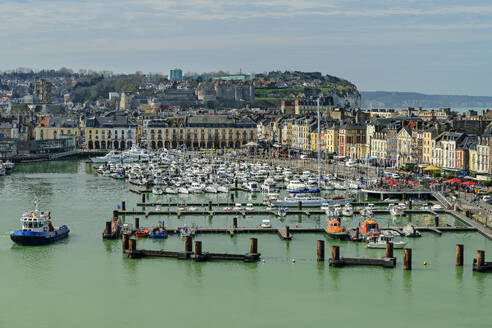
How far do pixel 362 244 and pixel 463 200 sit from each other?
1081 cm

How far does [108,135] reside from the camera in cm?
8512

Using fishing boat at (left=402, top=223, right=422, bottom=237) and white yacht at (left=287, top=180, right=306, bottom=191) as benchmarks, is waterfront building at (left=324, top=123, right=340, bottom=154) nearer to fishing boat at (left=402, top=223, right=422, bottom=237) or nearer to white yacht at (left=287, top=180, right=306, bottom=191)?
white yacht at (left=287, top=180, right=306, bottom=191)

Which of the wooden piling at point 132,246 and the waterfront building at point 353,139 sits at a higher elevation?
the waterfront building at point 353,139

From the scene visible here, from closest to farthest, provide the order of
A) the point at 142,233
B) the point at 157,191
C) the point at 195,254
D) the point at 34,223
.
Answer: the point at 195,254
the point at 34,223
the point at 142,233
the point at 157,191

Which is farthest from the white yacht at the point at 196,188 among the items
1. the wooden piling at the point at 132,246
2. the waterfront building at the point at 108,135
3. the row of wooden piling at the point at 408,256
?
the waterfront building at the point at 108,135

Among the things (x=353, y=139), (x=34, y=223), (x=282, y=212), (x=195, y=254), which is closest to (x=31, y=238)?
(x=34, y=223)

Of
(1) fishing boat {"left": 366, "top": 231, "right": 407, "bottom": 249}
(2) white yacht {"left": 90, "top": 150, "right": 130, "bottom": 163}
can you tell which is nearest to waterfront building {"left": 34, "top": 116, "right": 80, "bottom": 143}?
(2) white yacht {"left": 90, "top": 150, "right": 130, "bottom": 163}

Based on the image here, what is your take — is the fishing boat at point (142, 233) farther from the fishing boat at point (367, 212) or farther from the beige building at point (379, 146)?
the beige building at point (379, 146)

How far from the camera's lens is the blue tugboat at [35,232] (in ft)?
99.7

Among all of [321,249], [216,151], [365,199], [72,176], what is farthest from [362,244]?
[216,151]

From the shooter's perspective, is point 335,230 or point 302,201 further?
point 302,201

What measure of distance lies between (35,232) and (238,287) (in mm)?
9080

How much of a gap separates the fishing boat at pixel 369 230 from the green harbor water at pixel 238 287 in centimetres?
58

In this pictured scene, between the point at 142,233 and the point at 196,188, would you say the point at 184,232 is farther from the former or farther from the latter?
the point at 196,188
